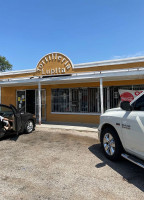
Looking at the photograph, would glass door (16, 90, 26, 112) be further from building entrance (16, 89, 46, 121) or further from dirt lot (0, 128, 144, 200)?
dirt lot (0, 128, 144, 200)

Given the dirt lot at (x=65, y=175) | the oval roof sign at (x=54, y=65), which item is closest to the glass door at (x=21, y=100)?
the oval roof sign at (x=54, y=65)

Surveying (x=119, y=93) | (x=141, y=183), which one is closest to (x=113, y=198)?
(x=141, y=183)

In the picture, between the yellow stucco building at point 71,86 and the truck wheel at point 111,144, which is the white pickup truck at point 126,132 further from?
the yellow stucco building at point 71,86

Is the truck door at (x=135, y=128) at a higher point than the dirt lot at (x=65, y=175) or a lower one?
higher

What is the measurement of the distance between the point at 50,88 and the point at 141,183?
918cm

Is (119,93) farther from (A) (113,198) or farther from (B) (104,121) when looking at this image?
(A) (113,198)

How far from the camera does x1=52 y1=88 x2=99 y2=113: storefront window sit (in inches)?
402

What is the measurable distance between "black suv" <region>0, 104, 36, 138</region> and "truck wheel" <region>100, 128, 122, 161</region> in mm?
3408

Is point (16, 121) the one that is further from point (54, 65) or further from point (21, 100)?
point (21, 100)

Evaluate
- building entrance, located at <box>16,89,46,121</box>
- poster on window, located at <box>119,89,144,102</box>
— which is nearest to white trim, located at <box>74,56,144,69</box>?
poster on window, located at <box>119,89,144,102</box>

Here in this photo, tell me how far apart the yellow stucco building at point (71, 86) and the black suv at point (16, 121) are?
7.84ft

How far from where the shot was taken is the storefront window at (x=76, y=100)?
33.5ft

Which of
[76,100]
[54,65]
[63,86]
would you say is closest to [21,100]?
[63,86]

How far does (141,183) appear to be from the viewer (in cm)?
311
